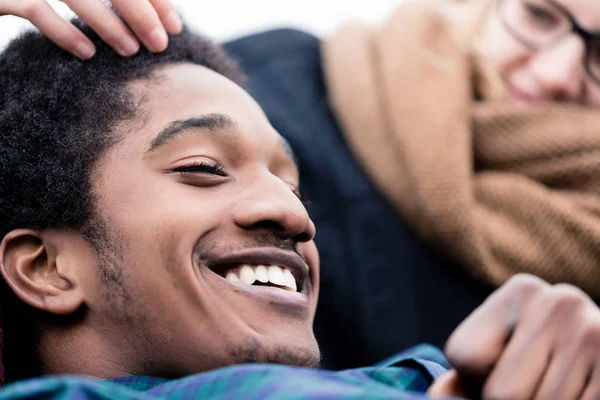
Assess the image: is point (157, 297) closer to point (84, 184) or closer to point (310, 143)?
point (84, 184)

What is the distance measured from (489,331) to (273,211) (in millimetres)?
286

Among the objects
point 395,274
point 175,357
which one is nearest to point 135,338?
point 175,357

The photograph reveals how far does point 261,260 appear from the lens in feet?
2.89

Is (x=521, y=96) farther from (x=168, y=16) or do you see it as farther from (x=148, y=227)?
(x=148, y=227)

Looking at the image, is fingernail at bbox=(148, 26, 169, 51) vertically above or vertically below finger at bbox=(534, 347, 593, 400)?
above

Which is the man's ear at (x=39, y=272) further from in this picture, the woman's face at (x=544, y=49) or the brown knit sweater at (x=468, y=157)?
the woman's face at (x=544, y=49)

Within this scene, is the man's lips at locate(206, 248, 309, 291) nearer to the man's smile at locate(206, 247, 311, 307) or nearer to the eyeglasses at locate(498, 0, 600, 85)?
the man's smile at locate(206, 247, 311, 307)

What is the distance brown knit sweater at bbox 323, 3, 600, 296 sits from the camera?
1.44m

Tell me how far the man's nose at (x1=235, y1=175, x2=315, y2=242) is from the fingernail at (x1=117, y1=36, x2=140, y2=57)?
0.84 feet

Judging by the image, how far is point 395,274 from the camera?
144cm

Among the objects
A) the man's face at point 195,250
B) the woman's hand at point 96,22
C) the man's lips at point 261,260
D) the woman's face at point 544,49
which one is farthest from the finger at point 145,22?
the woman's face at point 544,49

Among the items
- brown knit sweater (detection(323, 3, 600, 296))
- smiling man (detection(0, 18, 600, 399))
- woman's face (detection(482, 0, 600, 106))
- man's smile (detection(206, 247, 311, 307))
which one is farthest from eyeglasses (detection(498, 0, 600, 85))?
man's smile (detection(206, 247, 311, 307))

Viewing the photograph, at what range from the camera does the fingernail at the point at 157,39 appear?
102cm

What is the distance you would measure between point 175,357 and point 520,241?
2.71 ft
